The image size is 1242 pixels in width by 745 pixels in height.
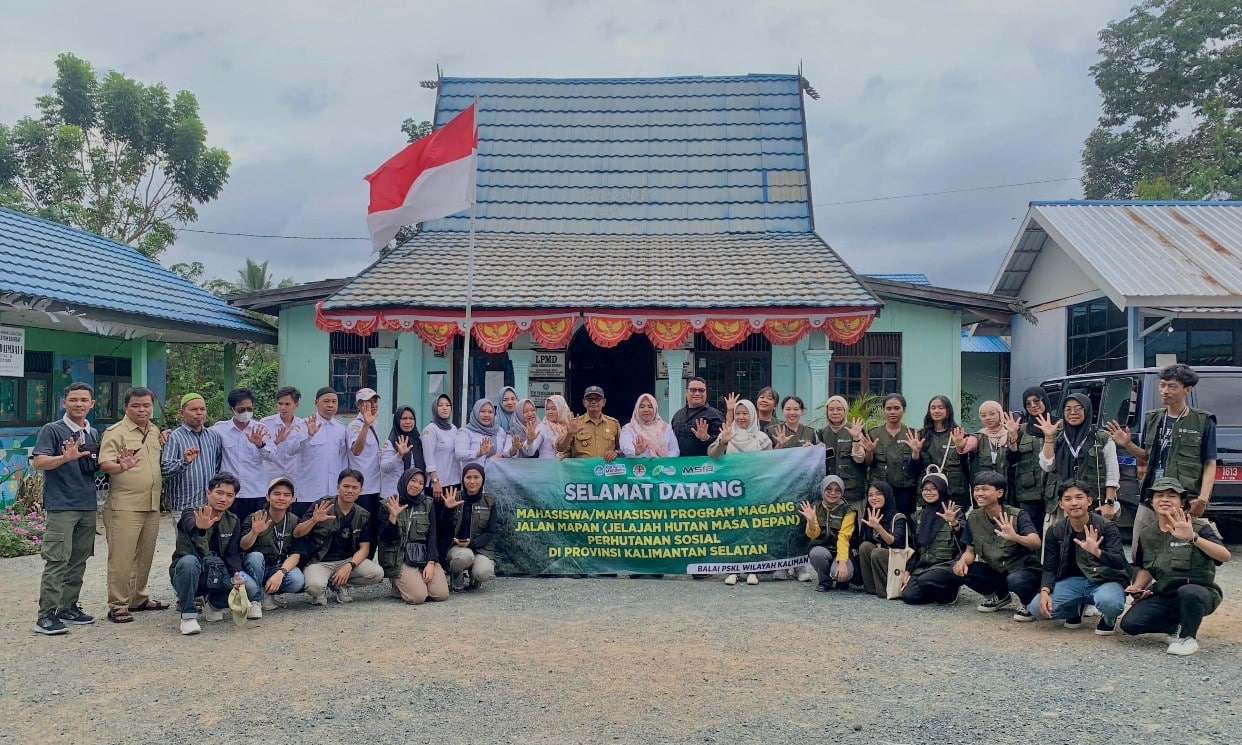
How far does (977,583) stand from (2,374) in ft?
33.8

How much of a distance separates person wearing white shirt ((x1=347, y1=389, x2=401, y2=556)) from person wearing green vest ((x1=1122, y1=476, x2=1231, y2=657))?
5.09m

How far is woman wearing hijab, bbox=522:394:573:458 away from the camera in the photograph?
25.4ft

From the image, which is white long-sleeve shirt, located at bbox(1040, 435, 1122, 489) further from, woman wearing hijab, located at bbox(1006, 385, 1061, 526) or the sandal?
the sandal

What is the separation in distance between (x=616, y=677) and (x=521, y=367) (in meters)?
7.49

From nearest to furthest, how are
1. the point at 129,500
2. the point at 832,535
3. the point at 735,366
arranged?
1. the point at 129,500
2. the point at 832,535
3. the point at 735,366

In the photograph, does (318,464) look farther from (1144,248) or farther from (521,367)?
(1144,248)

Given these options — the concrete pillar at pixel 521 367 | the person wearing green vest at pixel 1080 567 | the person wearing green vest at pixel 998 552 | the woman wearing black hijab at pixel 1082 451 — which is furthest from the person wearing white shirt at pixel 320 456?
the woman wearing black hijab at pixel 1082 451

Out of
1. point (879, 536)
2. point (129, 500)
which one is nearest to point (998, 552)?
point (879, 536)

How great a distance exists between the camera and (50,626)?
5.66 meters

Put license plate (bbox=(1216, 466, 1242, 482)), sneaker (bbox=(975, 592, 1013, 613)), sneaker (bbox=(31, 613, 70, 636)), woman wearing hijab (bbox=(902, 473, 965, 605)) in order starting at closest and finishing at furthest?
sneaker (bbox=(31, 613, 70, 636)), sneaker (bbox=(975, 592, 1013, 613)), woman wearing hijab (bbox=(902, 473, 965, 605)), license plate (bbox=(1216, 466, 1242, 482))

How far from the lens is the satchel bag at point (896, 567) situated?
6559 millimetres

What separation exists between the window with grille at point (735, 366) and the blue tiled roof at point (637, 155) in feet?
7.19

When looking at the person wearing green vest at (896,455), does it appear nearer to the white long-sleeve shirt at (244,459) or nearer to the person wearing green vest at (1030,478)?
the person wearing green vest at (1030,478)

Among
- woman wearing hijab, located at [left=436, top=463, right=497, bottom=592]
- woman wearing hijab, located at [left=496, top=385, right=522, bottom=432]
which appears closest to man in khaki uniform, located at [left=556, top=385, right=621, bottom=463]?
woman wearing hijab, located at [left=496, top=385, right=522, bottom=432]
